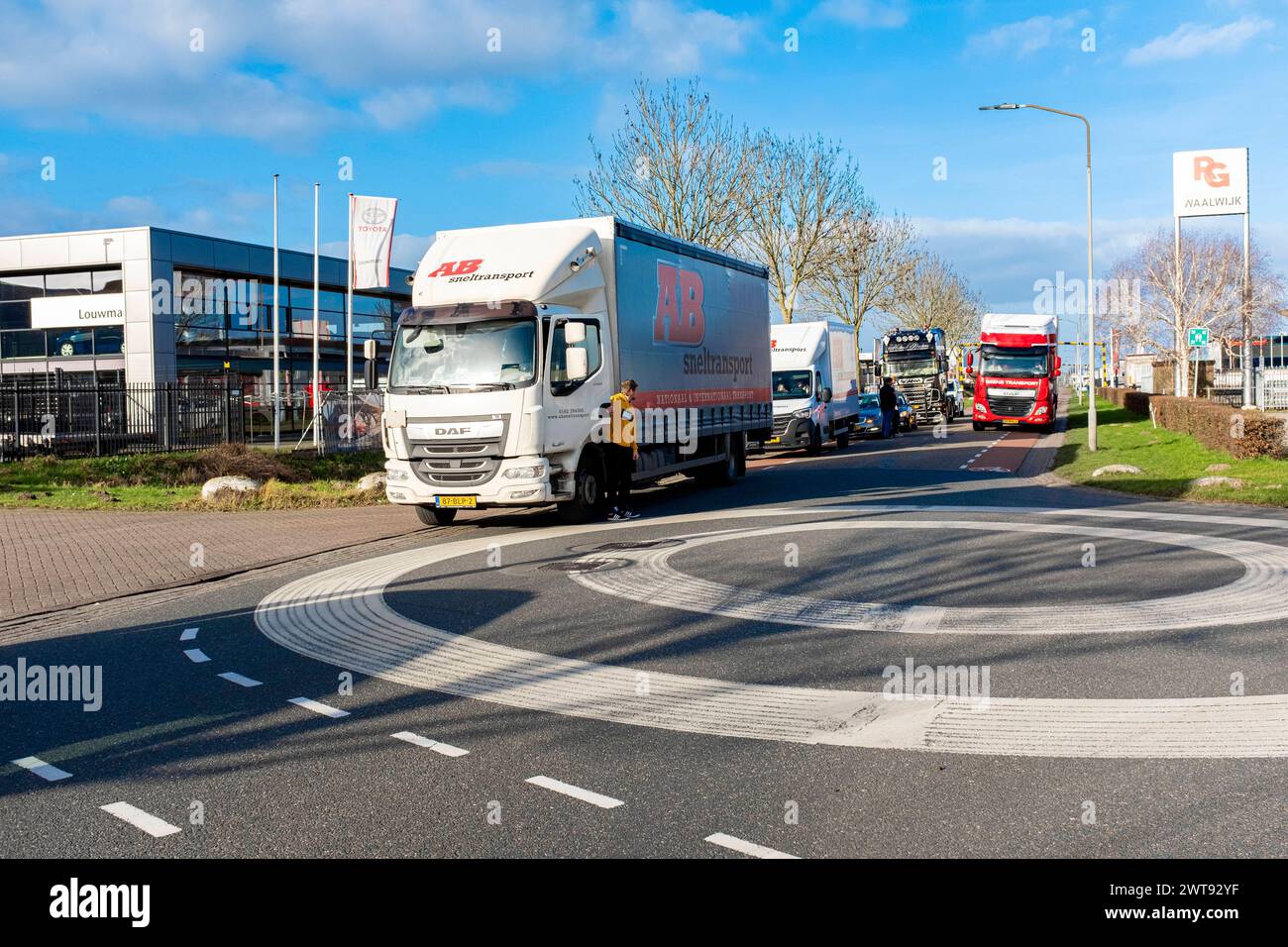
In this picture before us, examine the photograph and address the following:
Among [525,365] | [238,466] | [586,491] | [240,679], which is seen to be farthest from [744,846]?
[238,466]

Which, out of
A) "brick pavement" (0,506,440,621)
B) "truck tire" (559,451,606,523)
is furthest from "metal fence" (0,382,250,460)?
"truck tire" (559,451,606,523)

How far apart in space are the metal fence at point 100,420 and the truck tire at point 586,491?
1359 centimetres

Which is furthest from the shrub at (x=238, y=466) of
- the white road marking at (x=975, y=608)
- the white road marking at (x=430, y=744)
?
the white road marking at (x=430, y=744)

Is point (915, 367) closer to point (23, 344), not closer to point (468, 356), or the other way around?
point (23, 344)

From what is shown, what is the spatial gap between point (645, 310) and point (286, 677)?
1109 cm

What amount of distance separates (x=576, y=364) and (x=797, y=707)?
375 inches

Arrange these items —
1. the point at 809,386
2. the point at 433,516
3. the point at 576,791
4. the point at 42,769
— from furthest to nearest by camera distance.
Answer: the point at 809,386
the point at 433,516
the point at 42,769
the point at 576,791

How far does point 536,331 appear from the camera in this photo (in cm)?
1488

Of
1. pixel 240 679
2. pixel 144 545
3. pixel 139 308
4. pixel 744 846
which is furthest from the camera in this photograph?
pixel 139 308

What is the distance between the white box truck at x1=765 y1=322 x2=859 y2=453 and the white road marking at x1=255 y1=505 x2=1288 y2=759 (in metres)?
21.2

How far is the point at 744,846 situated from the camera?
14.7 feet

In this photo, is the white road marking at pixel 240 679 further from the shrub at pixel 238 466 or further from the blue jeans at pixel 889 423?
the blue jeans at pixel 889 423
